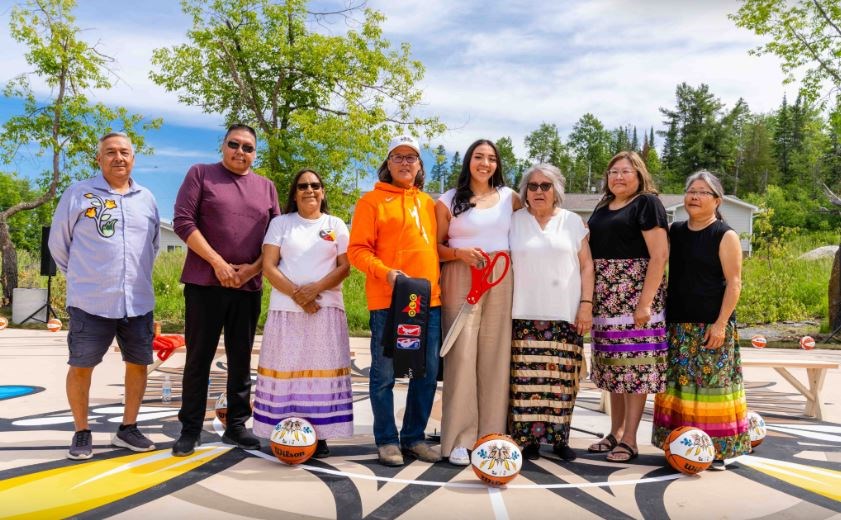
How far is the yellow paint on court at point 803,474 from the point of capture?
363 centimetres

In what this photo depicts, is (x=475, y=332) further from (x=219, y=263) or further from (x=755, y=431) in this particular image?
(x=755, y=431)

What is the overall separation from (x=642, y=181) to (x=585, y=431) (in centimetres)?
210

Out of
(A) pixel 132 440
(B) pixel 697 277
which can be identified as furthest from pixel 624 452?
(A) pixel 132 440

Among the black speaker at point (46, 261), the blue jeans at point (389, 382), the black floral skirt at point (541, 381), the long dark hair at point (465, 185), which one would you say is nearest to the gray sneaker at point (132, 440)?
the blue jeans at point (389, 382)

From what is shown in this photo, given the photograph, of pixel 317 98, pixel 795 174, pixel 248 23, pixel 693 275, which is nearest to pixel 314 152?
pixel 317 98

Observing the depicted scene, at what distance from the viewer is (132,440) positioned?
407cm

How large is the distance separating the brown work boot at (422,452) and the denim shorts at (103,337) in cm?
181

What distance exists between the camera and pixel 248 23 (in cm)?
1551

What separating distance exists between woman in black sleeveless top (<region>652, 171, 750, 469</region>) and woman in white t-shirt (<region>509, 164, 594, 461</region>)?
60 cm

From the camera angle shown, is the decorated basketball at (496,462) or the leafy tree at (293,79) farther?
the leafy tree at (293,79)

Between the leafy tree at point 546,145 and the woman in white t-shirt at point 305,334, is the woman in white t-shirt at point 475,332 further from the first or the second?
the leafy tree at point 546,145

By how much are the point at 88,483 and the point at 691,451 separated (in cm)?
341

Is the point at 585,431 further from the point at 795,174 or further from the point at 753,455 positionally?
the point at 795,174

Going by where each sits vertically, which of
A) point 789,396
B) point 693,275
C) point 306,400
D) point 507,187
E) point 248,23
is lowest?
point 789,396
